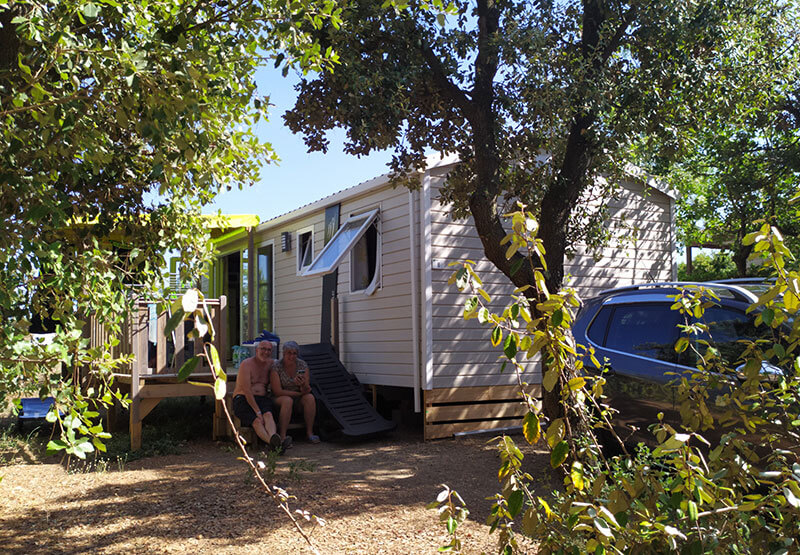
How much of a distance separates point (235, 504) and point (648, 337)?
3.64 metres

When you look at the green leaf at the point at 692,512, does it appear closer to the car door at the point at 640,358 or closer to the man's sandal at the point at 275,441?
the car door at the point at 640,358

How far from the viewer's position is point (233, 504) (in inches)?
217

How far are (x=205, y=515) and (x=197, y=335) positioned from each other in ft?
13.9

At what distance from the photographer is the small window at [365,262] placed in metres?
10.3

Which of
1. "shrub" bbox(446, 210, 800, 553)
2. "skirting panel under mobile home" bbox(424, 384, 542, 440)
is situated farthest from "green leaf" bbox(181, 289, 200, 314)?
"skirting panel under mobile home" bbox(424, 384, 542, 440)

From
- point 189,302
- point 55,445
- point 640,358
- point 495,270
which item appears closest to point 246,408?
point 495,270

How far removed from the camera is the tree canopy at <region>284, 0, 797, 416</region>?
23.0 ft

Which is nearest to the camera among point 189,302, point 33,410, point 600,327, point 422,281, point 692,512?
point 189,302

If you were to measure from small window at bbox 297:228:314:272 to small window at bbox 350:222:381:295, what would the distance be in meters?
1.66

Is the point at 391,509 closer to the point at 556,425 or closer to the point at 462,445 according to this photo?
the point at 462,445

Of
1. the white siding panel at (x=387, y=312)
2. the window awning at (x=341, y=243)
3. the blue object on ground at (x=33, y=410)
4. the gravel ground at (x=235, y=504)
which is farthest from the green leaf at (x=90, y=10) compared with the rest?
the blue object on ground at (x=33, y=410)

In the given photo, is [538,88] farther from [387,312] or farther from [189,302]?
[189,302]

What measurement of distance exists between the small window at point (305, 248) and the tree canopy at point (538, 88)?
4.57 meters

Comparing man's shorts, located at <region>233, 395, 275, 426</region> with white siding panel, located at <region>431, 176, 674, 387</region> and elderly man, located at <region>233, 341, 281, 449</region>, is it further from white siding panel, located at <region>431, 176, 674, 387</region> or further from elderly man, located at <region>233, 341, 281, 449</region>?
white siding panel, located at <region>431, 176, 674, 387</region>
